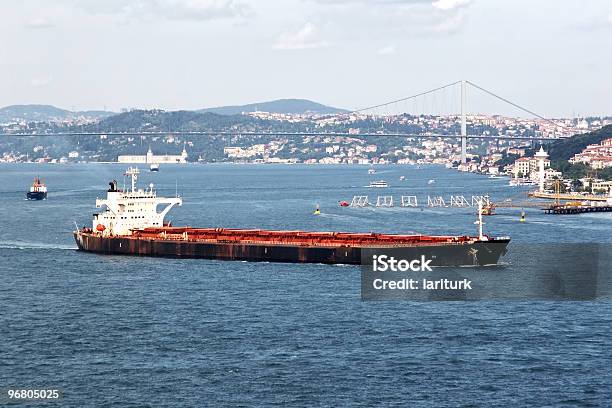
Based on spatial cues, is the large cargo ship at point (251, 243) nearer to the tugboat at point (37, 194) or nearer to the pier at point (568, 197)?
the tugboat at point (37, 194)

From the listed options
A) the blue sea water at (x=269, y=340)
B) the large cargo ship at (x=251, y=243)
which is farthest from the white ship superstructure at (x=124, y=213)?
the blue sea water at (x=269, y=340)

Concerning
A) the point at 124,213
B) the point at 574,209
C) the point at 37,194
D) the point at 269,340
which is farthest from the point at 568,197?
the point at 269,340

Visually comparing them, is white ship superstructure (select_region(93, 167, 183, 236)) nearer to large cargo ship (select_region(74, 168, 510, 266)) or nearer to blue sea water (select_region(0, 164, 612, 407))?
large cargo ship (select_region(74, 168, 510, 266))

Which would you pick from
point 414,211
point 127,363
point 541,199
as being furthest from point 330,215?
point 127,363

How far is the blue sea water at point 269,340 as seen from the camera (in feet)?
103

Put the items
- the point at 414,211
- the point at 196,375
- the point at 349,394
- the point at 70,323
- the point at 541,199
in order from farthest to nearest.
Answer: the point at 541,199
the point at 414,211
the point at 70,323
the point at 196,375
the point at 349,394

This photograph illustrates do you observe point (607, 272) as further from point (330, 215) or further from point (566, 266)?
point (330, 215)

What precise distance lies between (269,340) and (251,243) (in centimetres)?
2267

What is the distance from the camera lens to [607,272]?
53844 millimetres

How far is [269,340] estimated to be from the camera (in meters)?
37.7

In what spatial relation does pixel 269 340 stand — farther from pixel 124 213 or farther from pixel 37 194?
pixel 37 194

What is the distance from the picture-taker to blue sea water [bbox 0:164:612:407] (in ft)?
103

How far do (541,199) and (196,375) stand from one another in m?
97.1

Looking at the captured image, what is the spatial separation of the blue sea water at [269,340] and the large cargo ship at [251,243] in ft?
4.34
